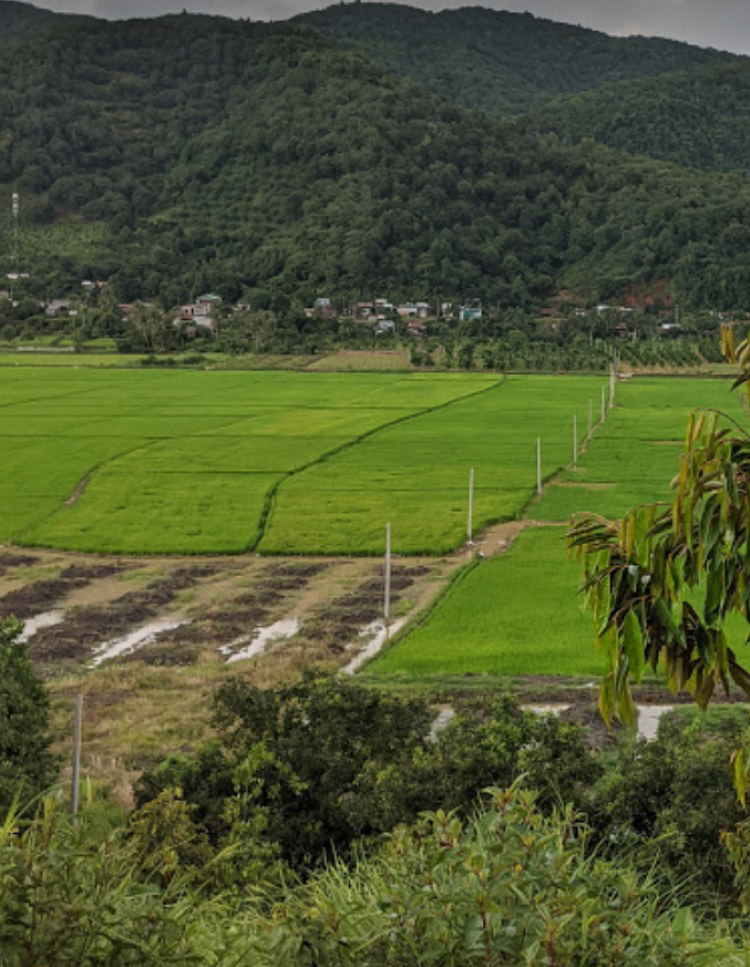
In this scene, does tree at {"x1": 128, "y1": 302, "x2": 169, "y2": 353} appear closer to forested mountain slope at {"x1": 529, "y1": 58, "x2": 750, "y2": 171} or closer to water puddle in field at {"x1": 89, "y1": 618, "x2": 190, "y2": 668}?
water puddle in field at {"x1": 89, "y1": 618, "x2": 190, "y2": 668}

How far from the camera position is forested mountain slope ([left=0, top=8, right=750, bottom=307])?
4729 inches

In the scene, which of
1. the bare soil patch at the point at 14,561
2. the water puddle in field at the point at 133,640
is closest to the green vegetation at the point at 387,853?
the water puddle in field at the point at 133,640

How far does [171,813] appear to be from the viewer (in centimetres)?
905

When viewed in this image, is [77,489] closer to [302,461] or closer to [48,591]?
[302,461]

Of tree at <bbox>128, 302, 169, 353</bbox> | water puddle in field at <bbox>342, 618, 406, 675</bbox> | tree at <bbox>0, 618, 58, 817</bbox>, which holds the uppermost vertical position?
tree at <bbox>128, 302, 169, 353</bbox>

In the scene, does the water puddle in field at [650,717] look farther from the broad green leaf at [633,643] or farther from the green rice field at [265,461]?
the green rice field at [265,461]

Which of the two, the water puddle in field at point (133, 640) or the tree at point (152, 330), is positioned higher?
the tree at point (152, 330)

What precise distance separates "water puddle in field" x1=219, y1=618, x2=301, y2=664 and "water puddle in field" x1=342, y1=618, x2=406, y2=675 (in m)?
1.18

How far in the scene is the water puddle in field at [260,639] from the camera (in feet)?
63.8

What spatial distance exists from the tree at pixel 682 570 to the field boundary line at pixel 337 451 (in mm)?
23537

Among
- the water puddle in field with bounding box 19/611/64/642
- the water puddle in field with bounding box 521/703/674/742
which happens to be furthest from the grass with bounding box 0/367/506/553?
the water puddle in field with bounding box 521/703/674/742

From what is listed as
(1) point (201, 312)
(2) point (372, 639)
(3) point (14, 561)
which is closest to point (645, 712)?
(2) point (372, 639)

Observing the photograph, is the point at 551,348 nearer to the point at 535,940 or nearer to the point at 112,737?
the point at 112,737

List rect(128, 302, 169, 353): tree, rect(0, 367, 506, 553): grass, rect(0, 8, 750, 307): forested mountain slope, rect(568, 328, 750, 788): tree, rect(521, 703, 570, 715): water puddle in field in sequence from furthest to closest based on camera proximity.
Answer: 1. rect(0, 8, 750, 307): forested mountain slope
2. rect(128, 302, 169, 353): tree
3. rect(0, 367, 506, 553): grass
4. rect(521, 703, 570, 715): water puddle in field
5. rect(568, 328, 750, 788): tree
